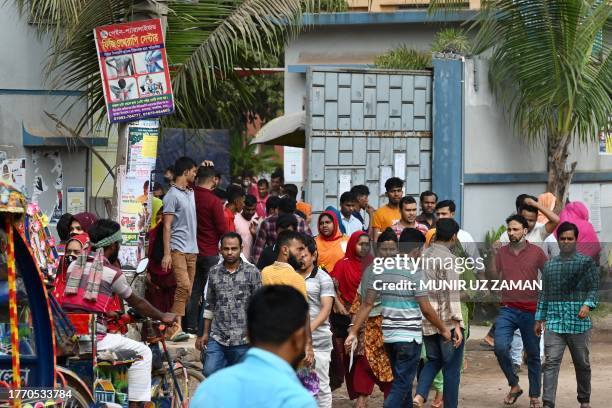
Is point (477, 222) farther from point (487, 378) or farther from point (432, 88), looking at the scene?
point (487, 378)

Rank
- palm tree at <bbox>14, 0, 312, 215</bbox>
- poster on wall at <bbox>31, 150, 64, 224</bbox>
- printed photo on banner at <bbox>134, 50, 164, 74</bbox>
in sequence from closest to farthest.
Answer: printed photo on banner at <bbox>134, 50, 164, 74</bbox> → palm tree at <bbox>14, 0, 312, 215</bbox> → poster on wall at <bbox>31, 150, 64, 224</bbox>

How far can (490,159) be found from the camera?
17.6 meters

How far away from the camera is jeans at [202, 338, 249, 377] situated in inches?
386

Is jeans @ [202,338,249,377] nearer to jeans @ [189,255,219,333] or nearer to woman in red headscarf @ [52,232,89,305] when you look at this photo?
woman in red headscarf @ [52,232,89,305]

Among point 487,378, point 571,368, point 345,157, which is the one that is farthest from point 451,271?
point 345,157

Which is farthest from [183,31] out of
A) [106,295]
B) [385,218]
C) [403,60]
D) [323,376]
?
[403,60]

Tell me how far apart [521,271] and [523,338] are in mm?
563

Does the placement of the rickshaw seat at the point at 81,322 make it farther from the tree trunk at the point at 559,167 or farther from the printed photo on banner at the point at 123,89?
the tree trunk at the point at 559,167

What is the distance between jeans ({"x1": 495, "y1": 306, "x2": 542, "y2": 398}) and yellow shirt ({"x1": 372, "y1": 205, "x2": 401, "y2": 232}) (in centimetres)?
270

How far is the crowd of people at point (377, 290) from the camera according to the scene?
32.1ft

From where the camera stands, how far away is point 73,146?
51.6ft

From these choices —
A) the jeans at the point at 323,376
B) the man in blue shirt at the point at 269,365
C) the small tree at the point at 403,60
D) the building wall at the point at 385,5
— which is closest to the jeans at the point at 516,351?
the jeans at the point at 323,376

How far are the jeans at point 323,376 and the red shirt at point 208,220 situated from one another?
3.81 metres

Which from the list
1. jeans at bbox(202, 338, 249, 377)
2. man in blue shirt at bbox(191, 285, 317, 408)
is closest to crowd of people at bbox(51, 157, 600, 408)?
jeans at bbox(202, 338, 249, 377)
